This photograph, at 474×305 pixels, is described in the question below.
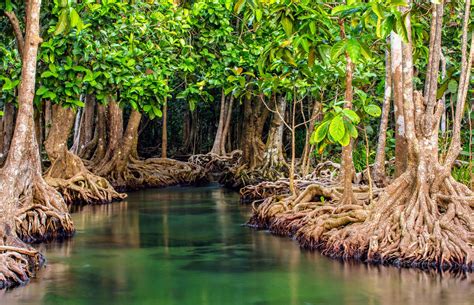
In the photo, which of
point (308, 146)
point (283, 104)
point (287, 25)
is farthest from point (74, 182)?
point (287, 25)

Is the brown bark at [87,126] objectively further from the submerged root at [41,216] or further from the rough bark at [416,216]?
the rough bark at [416,216]

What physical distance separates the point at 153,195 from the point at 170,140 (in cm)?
1209

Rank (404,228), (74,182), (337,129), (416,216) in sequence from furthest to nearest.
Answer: (74,182) → (416,216) → (404,228) → (337,129)

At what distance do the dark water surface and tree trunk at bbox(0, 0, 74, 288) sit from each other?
0.29 metres

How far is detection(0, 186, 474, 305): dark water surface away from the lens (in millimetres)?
9070

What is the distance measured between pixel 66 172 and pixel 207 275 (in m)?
9.38

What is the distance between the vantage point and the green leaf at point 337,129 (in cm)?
945

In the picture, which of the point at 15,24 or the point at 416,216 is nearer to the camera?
the point at 416,216

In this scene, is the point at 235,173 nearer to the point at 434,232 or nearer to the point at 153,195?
the point at 153,195

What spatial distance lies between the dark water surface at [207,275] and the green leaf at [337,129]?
1.75m

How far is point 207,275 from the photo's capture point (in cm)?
1039

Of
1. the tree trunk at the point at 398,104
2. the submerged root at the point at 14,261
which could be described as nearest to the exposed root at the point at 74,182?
the submerged root at the point at 14,261

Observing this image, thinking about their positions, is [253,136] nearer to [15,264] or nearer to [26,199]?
[26,199]

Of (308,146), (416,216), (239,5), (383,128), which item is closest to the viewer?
(239,5)
